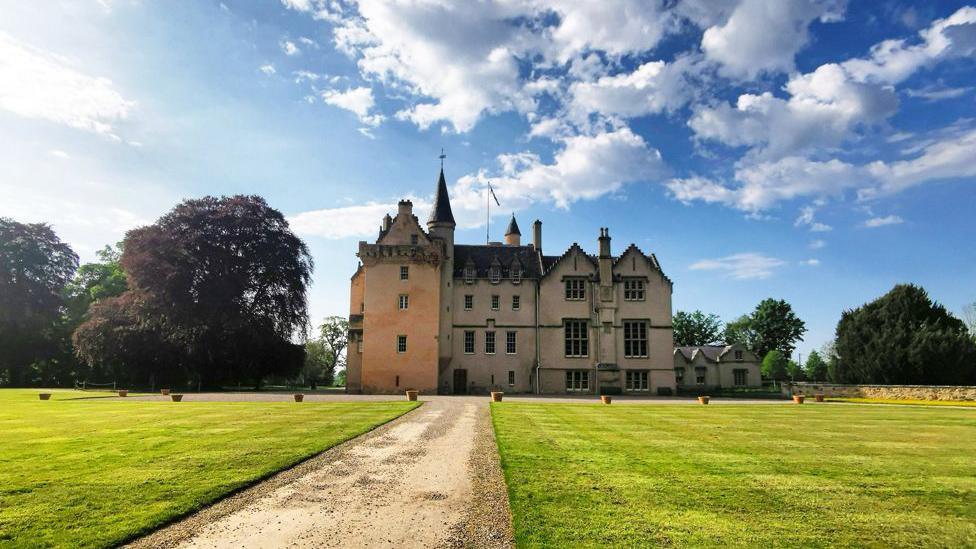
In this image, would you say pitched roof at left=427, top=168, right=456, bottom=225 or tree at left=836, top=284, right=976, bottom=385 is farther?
pitched roof at left=427, top=168, right=456, bottom=225

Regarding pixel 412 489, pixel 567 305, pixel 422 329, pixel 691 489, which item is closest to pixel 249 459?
pixel 412 489

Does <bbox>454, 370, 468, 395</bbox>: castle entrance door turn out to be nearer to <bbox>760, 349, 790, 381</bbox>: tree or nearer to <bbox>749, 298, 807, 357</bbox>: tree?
<bbox>760, 349, 790, 381</bbox>: tree

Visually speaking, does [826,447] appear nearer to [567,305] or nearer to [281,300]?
[567,305]

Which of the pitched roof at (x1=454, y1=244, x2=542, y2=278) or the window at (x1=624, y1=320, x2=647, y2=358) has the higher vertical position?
the pitched roof at (x1=454, y1=244, x2=542, y2=278)

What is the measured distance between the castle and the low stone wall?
1068 centimetres

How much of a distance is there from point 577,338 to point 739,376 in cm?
3782

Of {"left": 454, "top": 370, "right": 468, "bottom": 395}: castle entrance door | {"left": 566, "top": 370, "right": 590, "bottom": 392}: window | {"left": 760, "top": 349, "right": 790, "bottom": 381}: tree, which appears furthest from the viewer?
{"left": 760, "top": 349, "right": 790, "bottom": 381}: tree

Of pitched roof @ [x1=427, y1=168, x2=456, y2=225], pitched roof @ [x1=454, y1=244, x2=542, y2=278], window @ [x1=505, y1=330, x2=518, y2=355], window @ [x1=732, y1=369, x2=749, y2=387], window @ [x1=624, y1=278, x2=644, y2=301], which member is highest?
pitched roof @ [x1=427, y1=168, x2=456, y2=225]

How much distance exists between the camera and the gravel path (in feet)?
23.6

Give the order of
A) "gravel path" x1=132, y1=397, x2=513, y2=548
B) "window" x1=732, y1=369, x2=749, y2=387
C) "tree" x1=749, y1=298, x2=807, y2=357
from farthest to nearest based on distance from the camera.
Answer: "tree" x1=749, y1=298, x2=807, y2=357
"window" x1=732, y1=369, x2=749, y2=387
"gravel path" x1=132, y1=397, x2=513, y2=548

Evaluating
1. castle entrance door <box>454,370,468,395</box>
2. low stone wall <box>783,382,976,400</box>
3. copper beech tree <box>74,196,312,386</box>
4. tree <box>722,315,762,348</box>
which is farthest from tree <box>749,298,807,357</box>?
copper beech tree <box>74,196,312,386</box>

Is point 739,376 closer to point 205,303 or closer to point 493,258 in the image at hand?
point 493,258

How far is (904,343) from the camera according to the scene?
49.6m

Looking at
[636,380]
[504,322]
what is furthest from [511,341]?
[636,380]
